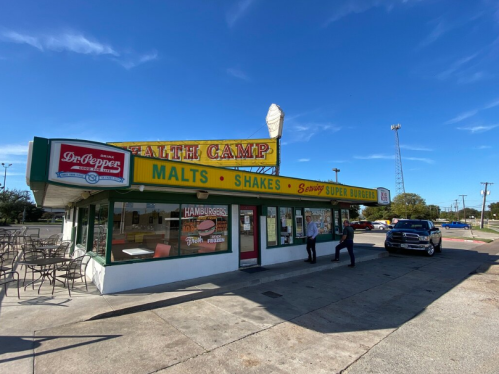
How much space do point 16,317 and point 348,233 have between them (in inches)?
387

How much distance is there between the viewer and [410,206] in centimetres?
5331

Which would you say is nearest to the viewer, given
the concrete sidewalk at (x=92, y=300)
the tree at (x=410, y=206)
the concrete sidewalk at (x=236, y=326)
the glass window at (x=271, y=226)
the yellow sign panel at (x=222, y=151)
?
the concrete sidewalk at (x=236, y=326)

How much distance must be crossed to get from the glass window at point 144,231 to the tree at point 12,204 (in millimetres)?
46766

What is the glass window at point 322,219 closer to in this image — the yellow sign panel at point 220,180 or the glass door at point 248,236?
the yellow sign panel at point 220,180

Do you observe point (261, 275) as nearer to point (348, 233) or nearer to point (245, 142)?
point (348, 233)

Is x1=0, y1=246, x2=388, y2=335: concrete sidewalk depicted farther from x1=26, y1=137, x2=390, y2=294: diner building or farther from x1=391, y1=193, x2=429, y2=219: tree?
x1=391, y1=193, x2=429, y2=219: tree

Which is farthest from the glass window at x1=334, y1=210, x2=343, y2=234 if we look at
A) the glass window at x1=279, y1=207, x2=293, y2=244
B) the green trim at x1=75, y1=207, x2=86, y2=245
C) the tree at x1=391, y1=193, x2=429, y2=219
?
the tree at x1=391, y1=193, x2=429, y2=219

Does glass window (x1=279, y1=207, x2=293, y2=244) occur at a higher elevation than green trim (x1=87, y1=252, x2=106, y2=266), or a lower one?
higher

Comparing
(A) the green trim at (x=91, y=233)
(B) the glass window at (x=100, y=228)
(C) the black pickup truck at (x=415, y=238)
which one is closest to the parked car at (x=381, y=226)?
(C) the black pickup truck at (x=415, y=238)

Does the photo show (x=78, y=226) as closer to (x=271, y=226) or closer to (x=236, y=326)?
(x=271, y=226)

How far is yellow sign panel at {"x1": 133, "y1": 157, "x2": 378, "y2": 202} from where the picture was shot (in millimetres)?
6055

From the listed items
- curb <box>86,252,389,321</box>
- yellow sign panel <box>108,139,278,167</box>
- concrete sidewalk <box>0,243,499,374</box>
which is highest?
yellow sign panel <box>108,139,278,167</box>

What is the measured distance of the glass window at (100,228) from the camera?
682 centimetres

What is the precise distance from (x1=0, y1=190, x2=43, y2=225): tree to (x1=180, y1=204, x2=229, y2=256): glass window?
155 ft
